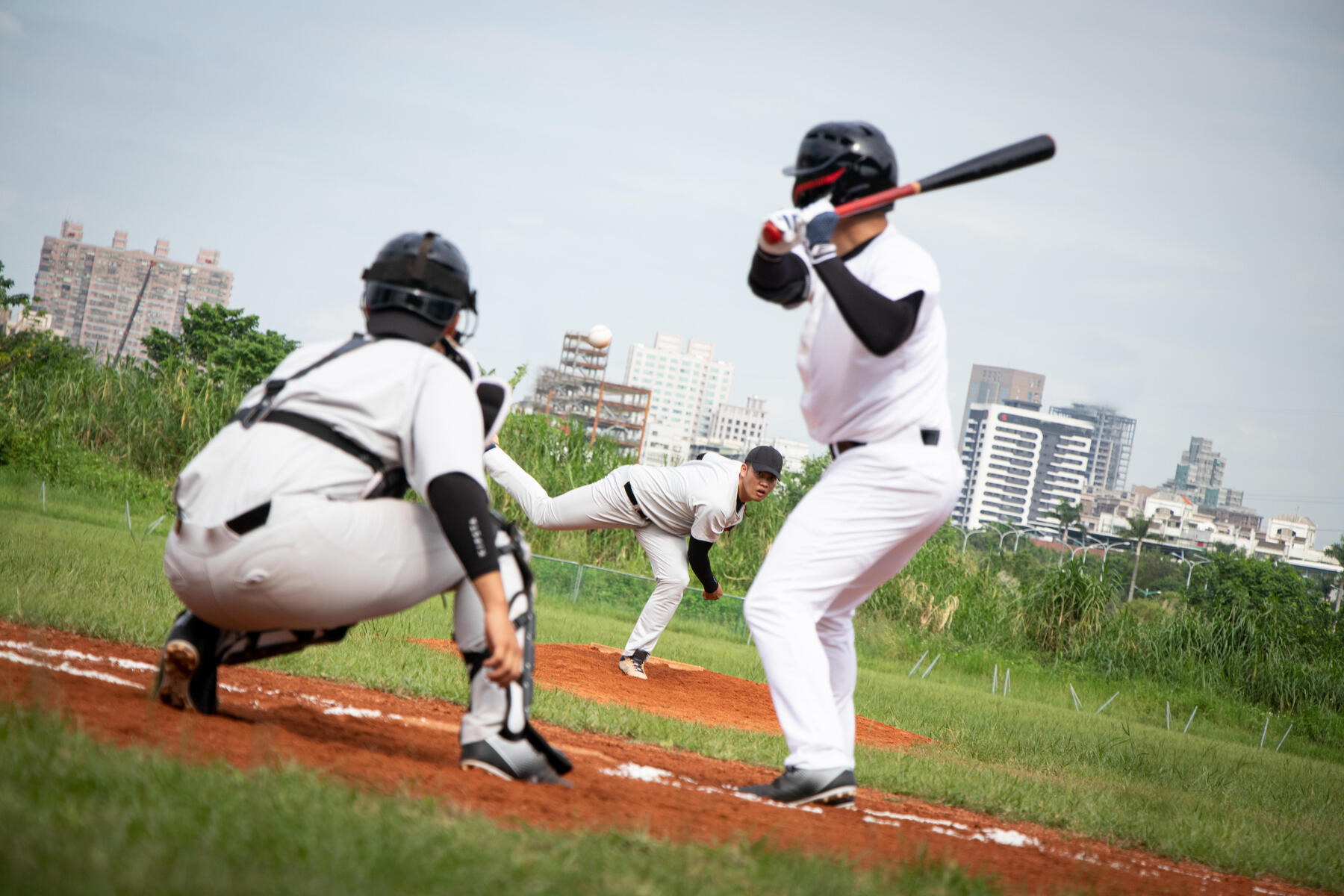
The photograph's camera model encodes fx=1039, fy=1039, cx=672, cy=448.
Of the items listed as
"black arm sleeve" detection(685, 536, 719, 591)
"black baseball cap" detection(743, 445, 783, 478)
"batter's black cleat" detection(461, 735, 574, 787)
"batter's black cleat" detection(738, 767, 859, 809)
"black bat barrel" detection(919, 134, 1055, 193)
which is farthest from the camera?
"black arm sleeve" detection(685, 536, 719, 591)

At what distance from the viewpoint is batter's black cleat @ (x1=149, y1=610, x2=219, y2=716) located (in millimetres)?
3508

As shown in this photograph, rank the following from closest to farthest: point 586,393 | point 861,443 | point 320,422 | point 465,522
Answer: point 465,522
point 320,422
point 861,443
point 586,393

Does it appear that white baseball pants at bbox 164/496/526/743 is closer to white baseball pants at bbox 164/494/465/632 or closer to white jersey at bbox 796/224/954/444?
white baseball pants at bbox 164/494/465/632

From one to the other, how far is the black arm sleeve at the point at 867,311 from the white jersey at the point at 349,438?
129cm

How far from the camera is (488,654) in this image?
3303mm

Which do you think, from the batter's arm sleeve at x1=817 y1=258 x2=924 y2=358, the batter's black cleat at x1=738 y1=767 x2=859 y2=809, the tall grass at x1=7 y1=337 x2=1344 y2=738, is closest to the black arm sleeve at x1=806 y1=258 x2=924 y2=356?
the batter's arm sleeve at x1=817 y1=258 x2=924 y2=358

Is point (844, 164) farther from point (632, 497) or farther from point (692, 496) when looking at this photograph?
point (632, 497)

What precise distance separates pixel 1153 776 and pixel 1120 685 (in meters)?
9.61

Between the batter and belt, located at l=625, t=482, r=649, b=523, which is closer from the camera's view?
the batter

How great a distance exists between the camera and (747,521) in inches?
858

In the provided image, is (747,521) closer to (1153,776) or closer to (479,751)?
(1153,776)

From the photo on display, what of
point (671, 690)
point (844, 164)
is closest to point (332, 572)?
point (844, 164)

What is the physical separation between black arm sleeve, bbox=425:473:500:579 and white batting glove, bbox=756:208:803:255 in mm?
1449

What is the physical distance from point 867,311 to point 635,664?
6.00 meters
